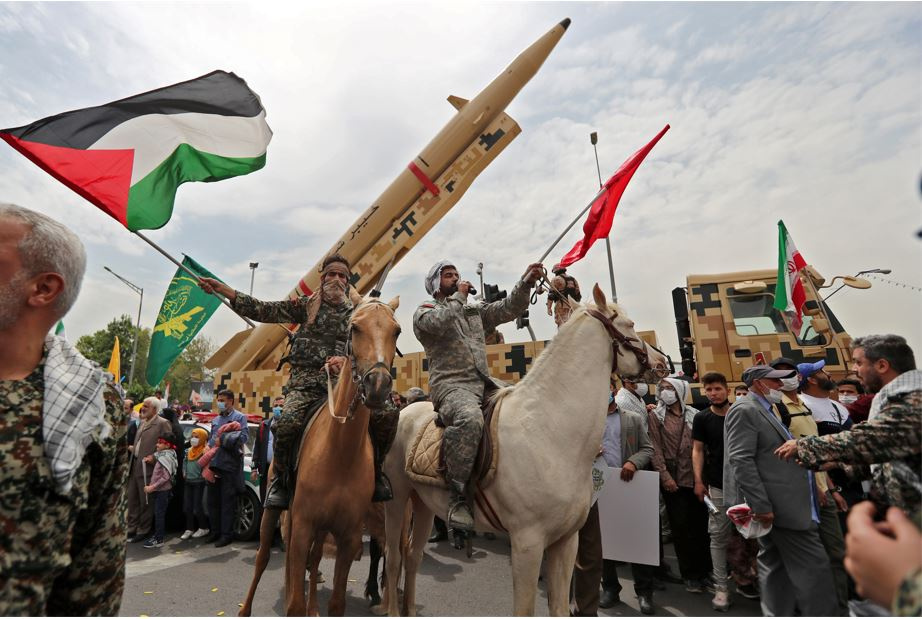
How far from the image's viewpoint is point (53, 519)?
3.82 ft

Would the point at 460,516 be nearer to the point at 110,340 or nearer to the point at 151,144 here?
the point at 151,144

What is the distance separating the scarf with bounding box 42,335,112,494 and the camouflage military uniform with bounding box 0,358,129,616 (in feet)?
0.09

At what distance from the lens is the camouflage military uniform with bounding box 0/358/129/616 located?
1095mm

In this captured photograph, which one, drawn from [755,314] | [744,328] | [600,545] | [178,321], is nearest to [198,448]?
[178,321]

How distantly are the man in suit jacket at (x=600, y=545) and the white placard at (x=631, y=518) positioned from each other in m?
0.07

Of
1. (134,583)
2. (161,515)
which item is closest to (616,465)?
(134,583)

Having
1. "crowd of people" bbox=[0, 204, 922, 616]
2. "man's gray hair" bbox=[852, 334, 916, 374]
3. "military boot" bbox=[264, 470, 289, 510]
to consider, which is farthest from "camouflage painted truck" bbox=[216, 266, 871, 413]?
"man's gray hair" bbox=[852, 334, 916, 374]

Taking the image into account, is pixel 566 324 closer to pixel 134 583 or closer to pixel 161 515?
pixel 134 583

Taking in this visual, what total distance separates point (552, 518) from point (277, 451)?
7.09ft

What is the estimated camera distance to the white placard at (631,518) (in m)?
3.96

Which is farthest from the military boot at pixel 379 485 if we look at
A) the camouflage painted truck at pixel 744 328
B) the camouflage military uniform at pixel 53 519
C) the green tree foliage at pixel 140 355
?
the green tree foliage at pixel 140 355

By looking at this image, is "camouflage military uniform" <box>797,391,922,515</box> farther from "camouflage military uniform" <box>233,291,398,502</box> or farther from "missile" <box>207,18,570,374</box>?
"missile" <box>207,18,570,374</box>

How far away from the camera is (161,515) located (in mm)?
6930

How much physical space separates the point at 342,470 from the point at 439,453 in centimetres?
69
